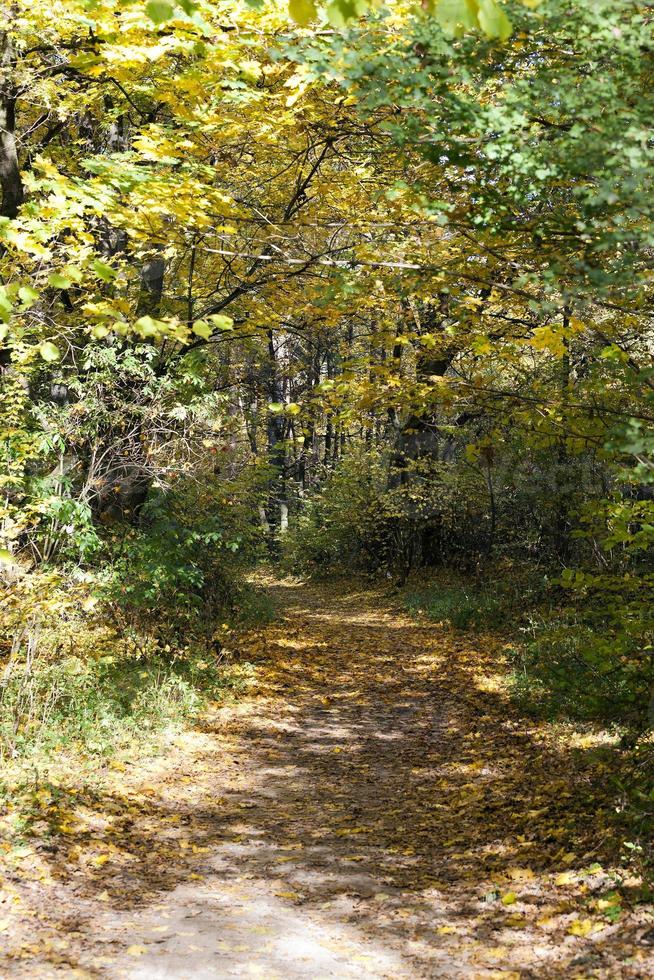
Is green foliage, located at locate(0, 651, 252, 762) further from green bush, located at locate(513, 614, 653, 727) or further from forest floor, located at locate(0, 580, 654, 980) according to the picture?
green bush, located at locate(513, 614, 653, 727)

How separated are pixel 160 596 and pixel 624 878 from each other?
237 inches

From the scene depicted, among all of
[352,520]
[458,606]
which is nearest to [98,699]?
[458,606]

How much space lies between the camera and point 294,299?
1148 centimetres

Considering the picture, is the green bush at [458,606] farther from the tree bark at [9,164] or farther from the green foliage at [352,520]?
the tree bark at [9,164]

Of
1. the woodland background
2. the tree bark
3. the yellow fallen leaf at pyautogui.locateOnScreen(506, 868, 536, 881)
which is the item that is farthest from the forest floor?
the tree bark

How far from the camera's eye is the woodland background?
3.71 m

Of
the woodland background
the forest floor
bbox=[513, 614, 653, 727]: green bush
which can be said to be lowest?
the forest floor

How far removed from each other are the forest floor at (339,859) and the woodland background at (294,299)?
49 centimetres

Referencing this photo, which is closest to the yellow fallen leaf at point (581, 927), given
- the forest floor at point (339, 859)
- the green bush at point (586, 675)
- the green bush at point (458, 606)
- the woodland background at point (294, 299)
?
the forest floor at point (339, 859)

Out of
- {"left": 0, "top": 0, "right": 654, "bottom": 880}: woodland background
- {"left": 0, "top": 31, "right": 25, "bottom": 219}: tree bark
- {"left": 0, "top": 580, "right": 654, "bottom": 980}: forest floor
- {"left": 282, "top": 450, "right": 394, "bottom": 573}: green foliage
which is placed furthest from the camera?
{"left": 282, "top": 450, "right": 394, "bottom": 573}: green foliage

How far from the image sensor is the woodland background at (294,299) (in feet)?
12.2

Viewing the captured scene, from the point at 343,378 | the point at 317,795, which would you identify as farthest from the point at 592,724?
the point at 343,378

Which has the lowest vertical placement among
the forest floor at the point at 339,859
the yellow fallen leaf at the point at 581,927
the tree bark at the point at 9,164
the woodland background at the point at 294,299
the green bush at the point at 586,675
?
the forest floor at the point at 339,859

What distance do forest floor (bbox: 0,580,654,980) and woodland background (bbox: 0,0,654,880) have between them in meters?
0.49
